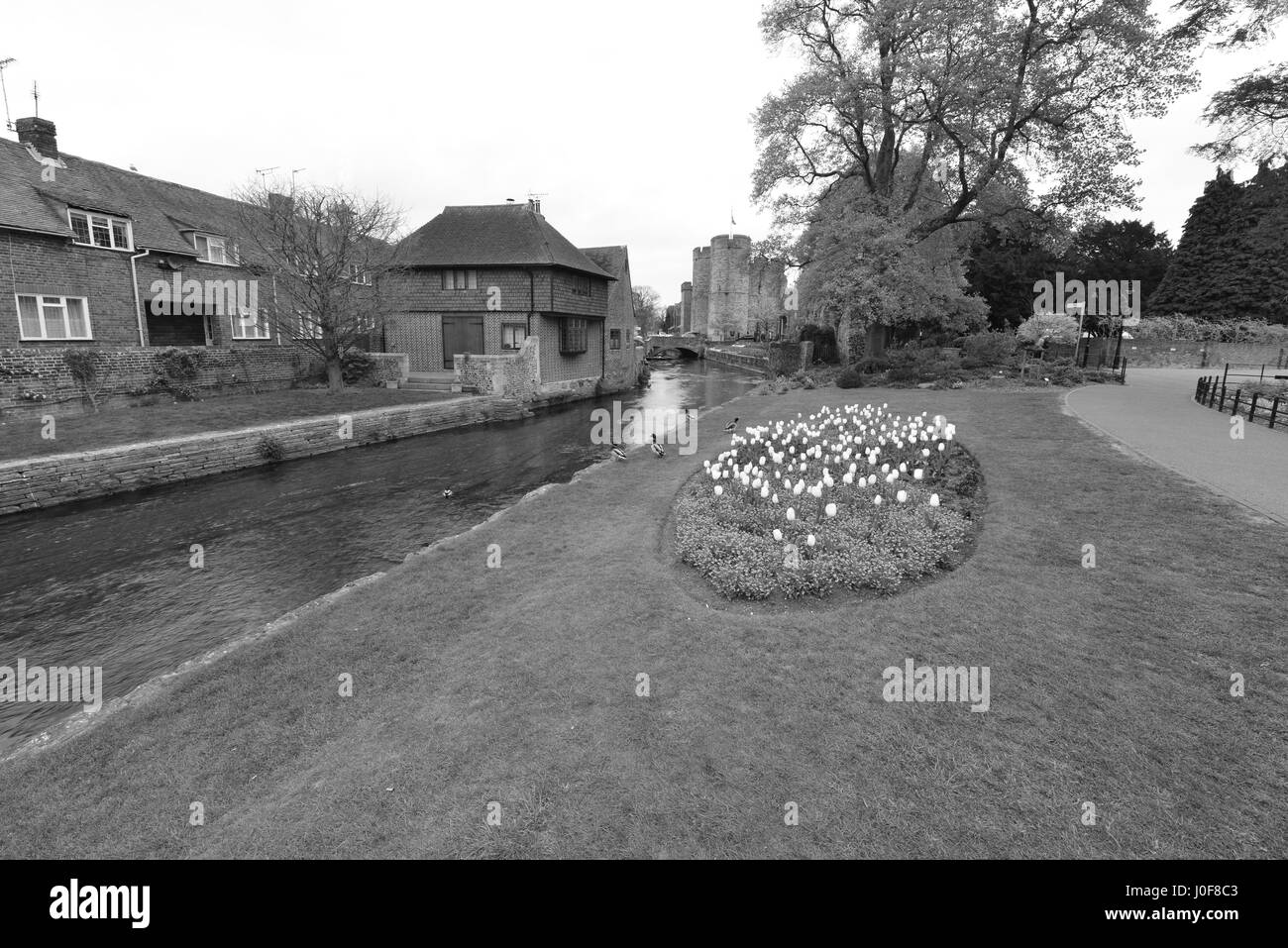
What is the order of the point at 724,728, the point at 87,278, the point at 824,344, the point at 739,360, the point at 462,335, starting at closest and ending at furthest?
the point at 724,728, the point at 87,278, the point at 462,335, the point at 824,344, the point at 739,360

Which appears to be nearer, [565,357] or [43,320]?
[43,320]

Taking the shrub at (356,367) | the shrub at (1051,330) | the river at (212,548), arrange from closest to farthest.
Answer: the river at (212,548)
the shrub at (1051,330)
the shrub at (356,367)

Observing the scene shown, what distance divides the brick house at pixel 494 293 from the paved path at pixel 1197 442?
28.4m

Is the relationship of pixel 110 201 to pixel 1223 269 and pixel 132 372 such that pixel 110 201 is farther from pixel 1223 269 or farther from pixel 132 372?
pixel 1223 269

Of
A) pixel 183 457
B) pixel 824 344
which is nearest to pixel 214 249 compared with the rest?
pixel 183 457

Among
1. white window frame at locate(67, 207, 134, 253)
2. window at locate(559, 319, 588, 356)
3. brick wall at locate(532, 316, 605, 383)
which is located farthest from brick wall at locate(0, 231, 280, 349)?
window at locate(559, 319, 588, 356)

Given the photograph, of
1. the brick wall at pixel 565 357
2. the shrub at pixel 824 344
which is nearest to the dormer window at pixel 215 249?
the brick wall at pixel 565 357

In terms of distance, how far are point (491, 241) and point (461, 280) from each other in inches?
134

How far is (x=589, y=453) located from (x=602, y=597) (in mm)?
15158

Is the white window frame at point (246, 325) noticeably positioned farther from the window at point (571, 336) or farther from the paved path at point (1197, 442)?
the paved path at point (1197, 442)

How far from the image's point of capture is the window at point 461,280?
38.0 meters

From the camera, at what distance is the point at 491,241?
3869 cm

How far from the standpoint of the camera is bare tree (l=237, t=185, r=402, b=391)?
2738cm

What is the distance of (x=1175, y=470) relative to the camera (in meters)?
11.3
